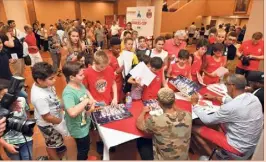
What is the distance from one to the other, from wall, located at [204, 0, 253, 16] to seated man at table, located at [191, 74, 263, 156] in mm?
12005

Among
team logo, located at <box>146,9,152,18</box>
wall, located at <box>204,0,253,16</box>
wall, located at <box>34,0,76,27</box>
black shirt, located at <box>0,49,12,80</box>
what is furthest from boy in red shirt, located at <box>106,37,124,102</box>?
wall, located at <box>34,0,76,27</box>

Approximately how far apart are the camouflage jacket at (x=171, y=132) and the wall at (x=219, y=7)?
1260cm

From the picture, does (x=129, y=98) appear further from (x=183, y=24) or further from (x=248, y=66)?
(x=183, y=24)

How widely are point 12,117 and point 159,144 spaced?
123cm

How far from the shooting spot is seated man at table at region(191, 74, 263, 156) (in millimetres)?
1730

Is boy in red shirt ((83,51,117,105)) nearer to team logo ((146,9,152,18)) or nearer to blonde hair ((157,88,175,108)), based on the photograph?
blonde hair ((157,88,175,108))

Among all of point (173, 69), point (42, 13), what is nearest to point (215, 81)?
point (173, 69)

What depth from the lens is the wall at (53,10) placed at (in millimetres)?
13493

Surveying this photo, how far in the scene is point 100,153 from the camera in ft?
8.20

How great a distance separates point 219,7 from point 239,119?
42.7ft

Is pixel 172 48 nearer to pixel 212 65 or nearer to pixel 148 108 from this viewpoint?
pixel 212 65

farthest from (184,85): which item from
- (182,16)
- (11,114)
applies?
(182,16)

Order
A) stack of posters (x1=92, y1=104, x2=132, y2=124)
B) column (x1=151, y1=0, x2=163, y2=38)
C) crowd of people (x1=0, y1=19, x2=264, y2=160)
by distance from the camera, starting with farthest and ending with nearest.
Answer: column (x1=151, y1=0, x2=163, y2=38) → stack of posters (x1=92, y1=104, x2=132, y2=124) → crowd of people (x1=0, y1=19, x2=264, y2=160)

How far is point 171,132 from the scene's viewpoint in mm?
1515
